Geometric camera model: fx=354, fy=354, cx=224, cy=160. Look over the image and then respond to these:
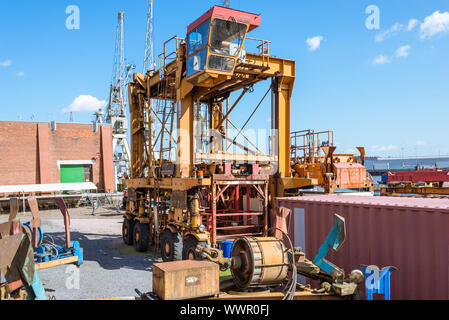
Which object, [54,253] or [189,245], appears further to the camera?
[189,245]

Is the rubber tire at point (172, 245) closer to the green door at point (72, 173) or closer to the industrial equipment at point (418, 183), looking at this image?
the industrial equipment at point (418, 183)

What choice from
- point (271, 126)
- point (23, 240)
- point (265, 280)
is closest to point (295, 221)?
point (265, 280)

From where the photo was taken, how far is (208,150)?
17.2 meters

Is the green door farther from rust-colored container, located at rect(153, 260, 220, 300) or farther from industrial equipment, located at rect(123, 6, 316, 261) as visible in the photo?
rust-colored container, located at rect(153, 260, 220, 300)

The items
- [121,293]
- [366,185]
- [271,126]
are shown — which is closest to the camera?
[121,293]

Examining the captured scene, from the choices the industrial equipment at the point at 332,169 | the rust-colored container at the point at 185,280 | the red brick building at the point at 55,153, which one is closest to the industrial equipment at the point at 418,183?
the industrial equipment at the point at 332,169

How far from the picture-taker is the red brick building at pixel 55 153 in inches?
1380

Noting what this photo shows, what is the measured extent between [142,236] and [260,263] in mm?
10458

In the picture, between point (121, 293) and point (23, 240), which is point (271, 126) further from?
point (23, 240)

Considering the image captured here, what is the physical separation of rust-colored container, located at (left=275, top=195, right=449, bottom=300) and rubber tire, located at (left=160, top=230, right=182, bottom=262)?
5253 mm

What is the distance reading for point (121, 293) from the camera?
33.1ft

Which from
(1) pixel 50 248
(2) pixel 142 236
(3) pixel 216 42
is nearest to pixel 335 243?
(3) pixel 216 42

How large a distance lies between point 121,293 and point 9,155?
102ft

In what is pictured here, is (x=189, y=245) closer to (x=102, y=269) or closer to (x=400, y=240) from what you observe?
(x=102, y=269)
